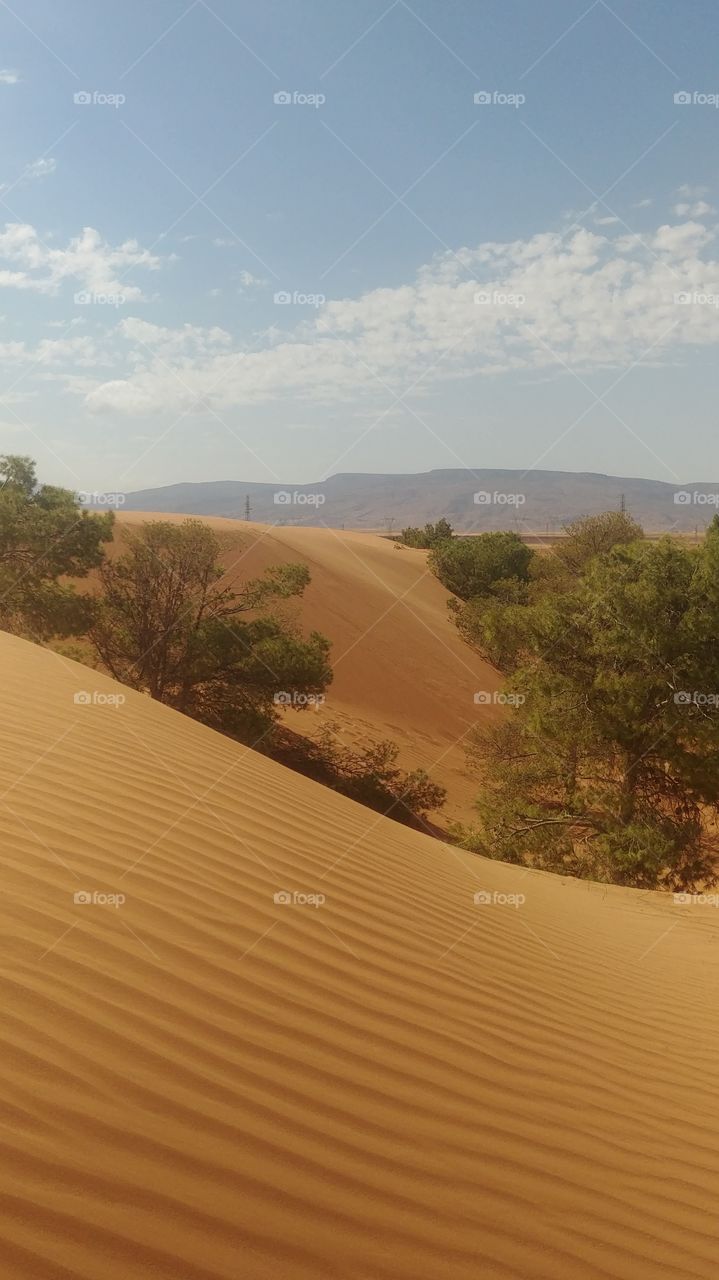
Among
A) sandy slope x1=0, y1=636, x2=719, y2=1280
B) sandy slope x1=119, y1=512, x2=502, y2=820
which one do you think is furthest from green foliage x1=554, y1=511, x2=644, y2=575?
sandy slope x1=0, y1=636, x2=719, y2=1280

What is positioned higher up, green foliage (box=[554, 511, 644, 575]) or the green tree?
green foliage (box=[554, 511, 644, 575])

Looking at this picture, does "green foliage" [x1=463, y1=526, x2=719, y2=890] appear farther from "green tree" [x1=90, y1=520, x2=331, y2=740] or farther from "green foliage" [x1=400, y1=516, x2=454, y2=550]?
"green foliage" [x1=400, y1=516, x2=454, y2=550]

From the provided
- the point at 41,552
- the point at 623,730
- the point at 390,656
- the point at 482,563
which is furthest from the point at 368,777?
the point at 482,563

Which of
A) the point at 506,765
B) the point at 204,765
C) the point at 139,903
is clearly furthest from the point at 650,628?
the point at 139,903

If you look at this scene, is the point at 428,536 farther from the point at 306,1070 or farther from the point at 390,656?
the point at 306,1070

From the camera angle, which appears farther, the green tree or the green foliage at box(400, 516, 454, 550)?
the green foliage at box(400, 516, 454, 550)

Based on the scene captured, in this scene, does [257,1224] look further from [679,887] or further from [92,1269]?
[679,887]
